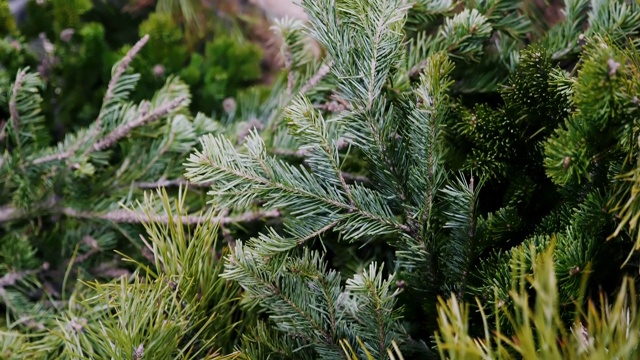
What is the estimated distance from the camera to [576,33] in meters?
0.47

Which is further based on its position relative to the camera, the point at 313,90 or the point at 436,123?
the point at 313,90

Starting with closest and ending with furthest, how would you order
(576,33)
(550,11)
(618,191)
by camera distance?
(618,191), (576,33), (550,11)

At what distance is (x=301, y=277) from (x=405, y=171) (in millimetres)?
105

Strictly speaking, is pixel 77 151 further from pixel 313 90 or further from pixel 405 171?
pixel 405 171

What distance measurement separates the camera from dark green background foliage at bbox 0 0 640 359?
32 centimetres

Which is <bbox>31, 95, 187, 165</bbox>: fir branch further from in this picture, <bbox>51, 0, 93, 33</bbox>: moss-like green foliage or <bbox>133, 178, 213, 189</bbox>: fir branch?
<bbox>51, 0, 93, 33</bbox>: moss-like green foliage

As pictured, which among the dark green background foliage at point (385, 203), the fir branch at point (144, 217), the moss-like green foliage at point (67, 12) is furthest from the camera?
the moss-like green foliage at point (67, 12)

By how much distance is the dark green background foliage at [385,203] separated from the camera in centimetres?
32

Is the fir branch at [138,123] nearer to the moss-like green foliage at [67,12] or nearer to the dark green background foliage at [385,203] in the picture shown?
the dark green background foliage at [385,203]

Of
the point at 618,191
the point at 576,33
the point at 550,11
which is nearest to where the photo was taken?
the point at 618,191

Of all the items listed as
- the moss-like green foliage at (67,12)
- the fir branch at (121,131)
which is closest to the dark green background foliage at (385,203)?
the fir branch at (121,131)

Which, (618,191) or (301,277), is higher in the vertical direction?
(618,191)

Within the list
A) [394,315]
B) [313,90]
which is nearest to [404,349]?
[394,315]

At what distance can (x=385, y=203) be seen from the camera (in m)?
0.39
